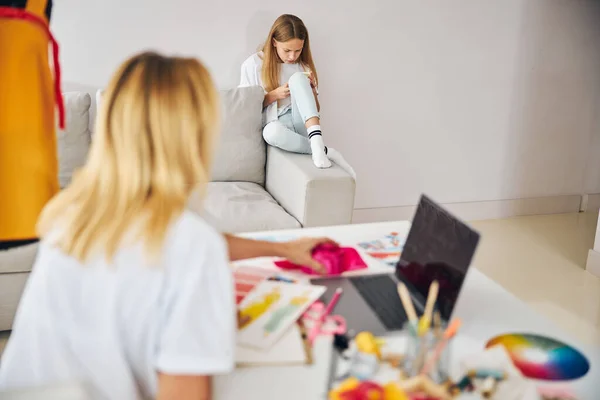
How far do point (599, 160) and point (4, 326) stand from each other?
3452mm

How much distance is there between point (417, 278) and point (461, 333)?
174 mm

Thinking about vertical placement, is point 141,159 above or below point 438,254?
above

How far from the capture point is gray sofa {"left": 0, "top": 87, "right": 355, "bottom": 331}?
7.15 feet

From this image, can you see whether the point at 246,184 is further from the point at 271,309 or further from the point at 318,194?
the point at 271,309

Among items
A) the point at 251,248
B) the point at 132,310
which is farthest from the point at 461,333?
the point at 132,310

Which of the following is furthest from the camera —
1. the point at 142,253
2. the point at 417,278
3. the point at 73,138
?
the point at 73,138

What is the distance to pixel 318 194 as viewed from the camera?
240 cm

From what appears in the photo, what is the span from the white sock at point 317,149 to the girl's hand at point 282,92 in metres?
0.28

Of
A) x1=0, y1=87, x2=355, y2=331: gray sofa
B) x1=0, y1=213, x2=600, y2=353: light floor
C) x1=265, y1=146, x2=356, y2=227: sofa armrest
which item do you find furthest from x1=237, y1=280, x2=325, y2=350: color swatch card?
x1=0, y1=213, x2=600, y2=353: light floor

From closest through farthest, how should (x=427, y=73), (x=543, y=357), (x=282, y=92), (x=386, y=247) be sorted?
(x=543, y=357) < (x=386, y=247) < (x=282, y=92) < (x=427, y=73)

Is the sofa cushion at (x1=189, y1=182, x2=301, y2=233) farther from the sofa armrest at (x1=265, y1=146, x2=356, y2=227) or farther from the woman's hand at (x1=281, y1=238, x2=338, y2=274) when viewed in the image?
the woman's hand at (x1=281, y1=238, x2=338, y2=274)

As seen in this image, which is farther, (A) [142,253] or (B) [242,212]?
(B) [242,212]

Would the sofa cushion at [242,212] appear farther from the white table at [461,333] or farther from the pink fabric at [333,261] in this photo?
the pink fabric at [333,261]

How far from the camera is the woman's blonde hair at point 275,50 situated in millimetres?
2869
